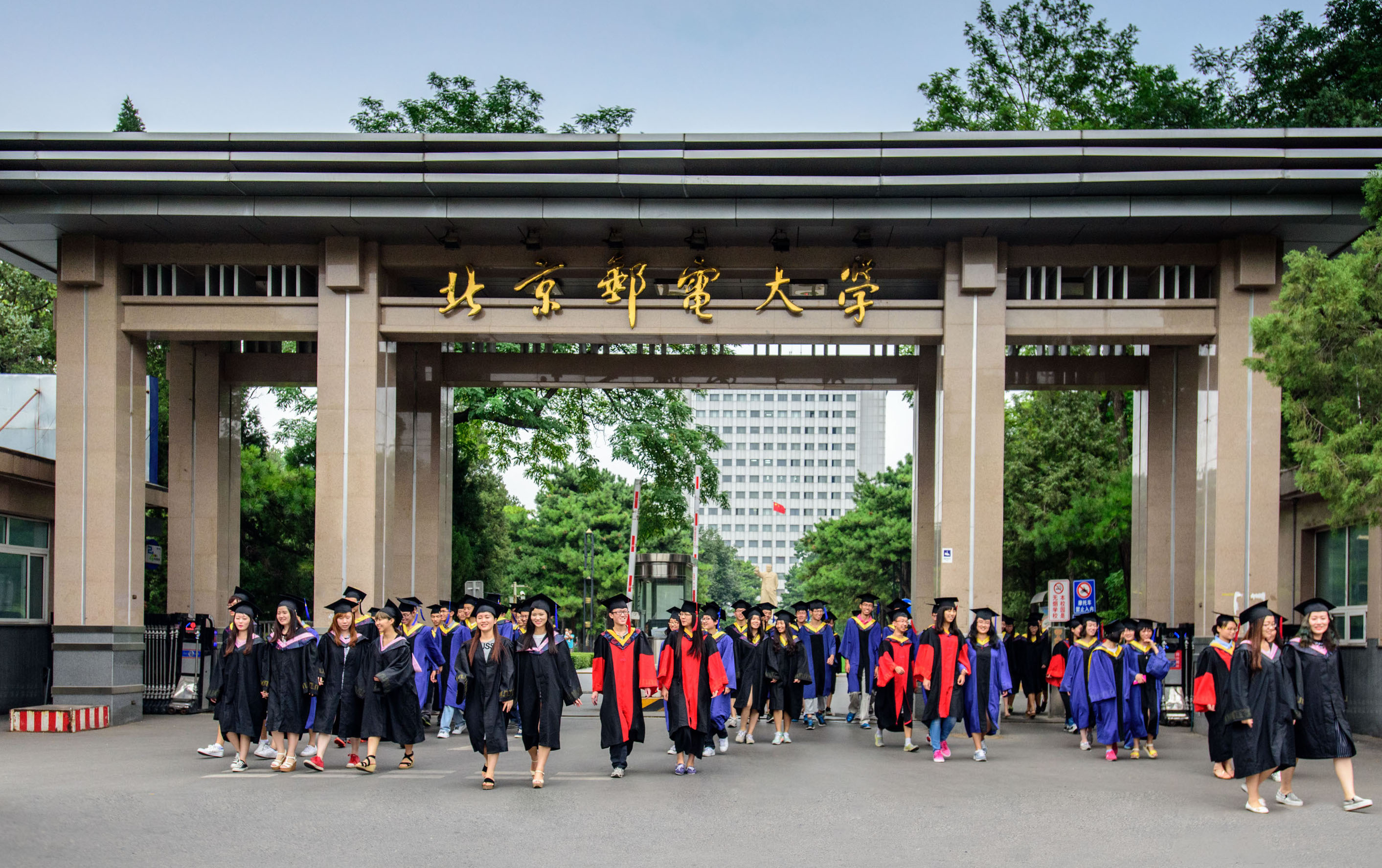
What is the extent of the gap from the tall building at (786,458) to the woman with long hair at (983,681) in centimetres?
12534

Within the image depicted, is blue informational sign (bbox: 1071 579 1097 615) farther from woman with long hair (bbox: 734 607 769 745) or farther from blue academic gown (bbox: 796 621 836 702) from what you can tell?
woman with long hair (bbox: 734 607 769 745)

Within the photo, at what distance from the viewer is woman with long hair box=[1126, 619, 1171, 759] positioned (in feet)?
44.8

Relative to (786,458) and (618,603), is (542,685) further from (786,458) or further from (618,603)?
(786,458)

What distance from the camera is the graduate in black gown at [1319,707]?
1006cm

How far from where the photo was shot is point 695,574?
107ft

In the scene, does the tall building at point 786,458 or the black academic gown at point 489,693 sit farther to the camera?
the tall building at point 786,458

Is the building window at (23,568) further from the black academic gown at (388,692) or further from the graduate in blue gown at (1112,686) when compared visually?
the graduate in blue gown at (1112,686)

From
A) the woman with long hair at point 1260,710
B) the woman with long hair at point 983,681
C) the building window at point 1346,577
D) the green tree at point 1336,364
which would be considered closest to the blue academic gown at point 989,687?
the woman with long hair at point 983,681

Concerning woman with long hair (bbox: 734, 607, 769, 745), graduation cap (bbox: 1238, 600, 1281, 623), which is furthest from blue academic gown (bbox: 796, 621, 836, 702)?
graduation cap (bbox: 1238, 600, 1281, 623)

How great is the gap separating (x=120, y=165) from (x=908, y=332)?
10056 millimetres

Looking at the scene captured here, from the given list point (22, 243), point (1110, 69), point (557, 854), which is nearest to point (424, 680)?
point (557, 854)

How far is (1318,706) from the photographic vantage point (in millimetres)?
10234

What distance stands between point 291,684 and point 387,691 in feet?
3.01

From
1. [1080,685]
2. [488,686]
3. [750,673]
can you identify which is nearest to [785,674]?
[750,673]
